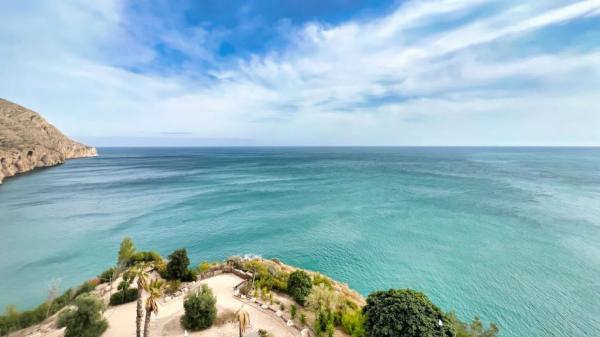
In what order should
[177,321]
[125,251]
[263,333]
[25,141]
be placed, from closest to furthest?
[263,333] → [177,321] → [125,251] → [25,141]

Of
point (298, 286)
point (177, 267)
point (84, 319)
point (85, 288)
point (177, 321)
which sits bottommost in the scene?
point (85, 288)

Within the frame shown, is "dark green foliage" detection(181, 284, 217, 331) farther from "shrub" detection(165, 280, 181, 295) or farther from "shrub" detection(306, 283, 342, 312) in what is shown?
"shrub" detection(306, 283, 342, 312)

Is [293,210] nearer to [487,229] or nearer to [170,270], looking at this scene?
[170,270]

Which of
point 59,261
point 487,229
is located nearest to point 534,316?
point 487,229

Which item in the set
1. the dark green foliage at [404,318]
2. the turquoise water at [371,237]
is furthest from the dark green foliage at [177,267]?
the dark green foliage at [404,318]

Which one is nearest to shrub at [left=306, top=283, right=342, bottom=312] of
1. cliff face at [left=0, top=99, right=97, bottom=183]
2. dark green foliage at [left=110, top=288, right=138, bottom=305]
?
dark green foliage at [left=110, top=288, right=138, bottom=305]

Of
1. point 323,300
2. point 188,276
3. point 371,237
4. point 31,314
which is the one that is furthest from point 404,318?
point 31,314

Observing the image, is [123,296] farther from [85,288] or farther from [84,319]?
[84,319]
